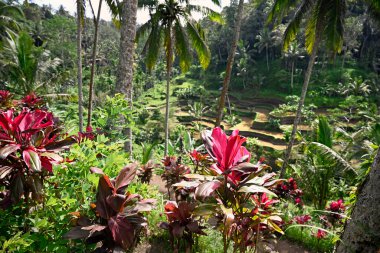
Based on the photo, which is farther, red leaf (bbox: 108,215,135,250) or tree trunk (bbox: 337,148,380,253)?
red leaf (bbox: 108,215,135,250)

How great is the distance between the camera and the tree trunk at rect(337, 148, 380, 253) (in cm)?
118

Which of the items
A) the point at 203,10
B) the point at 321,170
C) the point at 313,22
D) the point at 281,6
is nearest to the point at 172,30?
the point at 203,10

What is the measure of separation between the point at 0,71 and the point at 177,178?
10.4 m

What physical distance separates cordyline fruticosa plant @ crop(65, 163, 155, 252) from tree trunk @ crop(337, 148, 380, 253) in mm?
1174

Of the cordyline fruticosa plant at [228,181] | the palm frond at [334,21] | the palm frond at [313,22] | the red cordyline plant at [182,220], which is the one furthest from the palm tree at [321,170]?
the cordyline fruticosa plant at [228,181]

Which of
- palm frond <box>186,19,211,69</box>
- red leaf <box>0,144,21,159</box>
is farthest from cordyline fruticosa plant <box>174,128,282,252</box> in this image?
palm frond <box>186,19,211,69</box>

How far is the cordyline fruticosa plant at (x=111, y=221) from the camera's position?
1.63 m

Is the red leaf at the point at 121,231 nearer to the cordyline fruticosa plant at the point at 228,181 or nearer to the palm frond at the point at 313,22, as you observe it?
the cordyline fruticosa plant at the point at 228,181

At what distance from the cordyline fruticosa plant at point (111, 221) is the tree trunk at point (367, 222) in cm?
117

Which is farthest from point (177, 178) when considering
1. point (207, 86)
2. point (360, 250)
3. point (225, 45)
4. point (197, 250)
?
point (225, 45)

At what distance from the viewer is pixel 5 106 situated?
3.61 meters

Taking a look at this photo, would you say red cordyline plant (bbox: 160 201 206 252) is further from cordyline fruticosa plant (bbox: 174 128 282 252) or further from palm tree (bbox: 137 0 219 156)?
palm tree (bbox: 137 0 219 156)

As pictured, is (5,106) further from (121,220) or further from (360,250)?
(360,250)

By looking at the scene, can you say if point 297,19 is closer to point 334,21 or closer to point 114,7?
point 334,21
